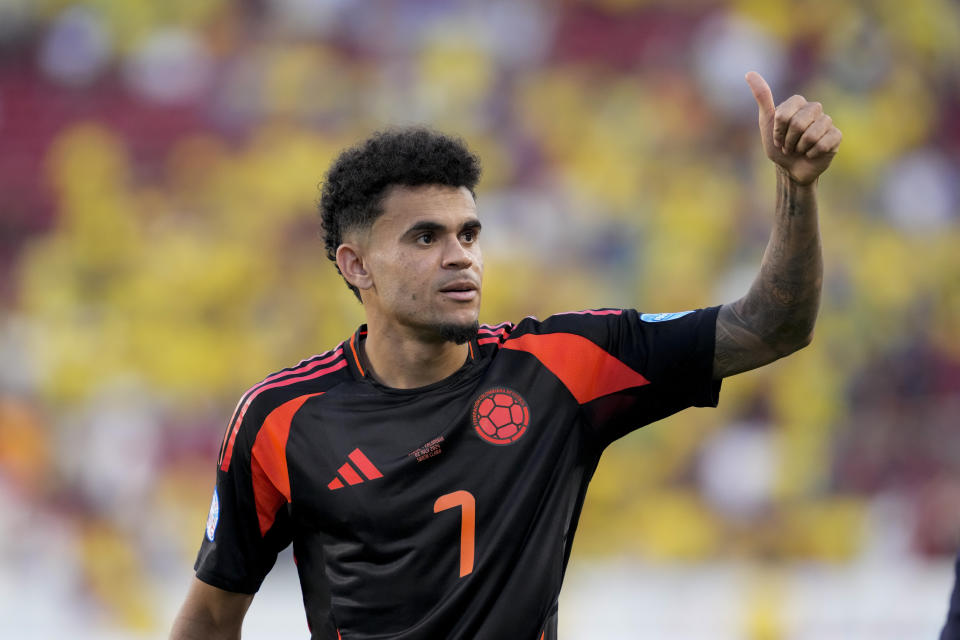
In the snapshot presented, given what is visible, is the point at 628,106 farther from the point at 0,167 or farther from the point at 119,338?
the point at 0,167

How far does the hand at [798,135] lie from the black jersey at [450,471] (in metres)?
0.40

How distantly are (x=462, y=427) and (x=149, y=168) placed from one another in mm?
6620

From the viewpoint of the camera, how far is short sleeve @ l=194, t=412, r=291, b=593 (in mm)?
2783

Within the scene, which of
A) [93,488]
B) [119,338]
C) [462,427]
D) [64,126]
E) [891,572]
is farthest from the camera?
[64,126]

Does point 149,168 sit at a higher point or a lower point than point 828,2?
lower

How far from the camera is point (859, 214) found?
26.3 feet

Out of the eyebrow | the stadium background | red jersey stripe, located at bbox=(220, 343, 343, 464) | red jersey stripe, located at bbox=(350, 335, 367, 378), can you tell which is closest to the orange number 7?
red jersey stripe, located at bbox=(350, 335, 367, 378)

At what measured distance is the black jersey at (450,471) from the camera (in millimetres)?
2559

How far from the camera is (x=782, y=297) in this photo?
2.43 metres

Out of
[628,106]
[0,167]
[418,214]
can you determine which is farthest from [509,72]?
[418,214]

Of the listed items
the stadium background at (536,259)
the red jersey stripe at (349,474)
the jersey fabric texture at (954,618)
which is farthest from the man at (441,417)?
the stadium background at (536,259)

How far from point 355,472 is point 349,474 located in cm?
1

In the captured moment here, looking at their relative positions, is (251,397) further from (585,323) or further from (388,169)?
(585,323)

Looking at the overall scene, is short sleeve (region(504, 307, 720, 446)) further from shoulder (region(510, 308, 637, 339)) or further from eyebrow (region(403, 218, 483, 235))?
eyebrow (region(403, 218, 483, 235))
